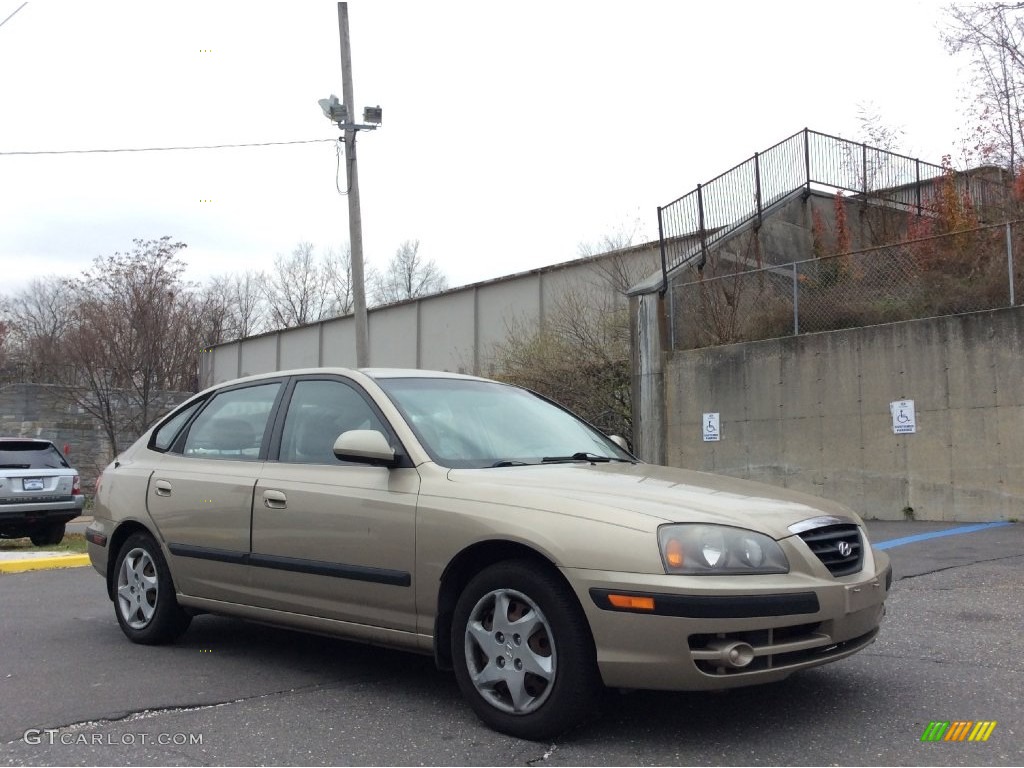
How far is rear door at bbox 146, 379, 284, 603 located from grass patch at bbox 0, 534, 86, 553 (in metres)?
6.56

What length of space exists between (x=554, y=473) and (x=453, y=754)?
1290 mm

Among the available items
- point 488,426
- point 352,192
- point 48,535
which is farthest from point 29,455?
point 488,426

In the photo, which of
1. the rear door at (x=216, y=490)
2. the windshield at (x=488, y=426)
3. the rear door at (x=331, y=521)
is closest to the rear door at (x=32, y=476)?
the rear door at (x=216, y=490)

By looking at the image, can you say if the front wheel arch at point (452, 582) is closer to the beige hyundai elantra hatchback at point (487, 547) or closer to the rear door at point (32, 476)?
the beige hyundai elantra hatchback at point (487, 547)

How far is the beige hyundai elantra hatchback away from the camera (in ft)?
12.3

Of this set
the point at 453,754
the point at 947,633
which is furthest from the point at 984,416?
the point at 453,754

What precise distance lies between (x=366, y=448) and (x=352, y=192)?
12.6 metres

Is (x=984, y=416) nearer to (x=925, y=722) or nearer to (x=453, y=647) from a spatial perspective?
(x=925, y=722)

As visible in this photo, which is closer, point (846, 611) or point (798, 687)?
point (846, 611)

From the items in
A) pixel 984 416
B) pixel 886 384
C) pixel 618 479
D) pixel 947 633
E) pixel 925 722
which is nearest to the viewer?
pixel 925 722

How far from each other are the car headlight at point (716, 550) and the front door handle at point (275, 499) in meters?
2.12

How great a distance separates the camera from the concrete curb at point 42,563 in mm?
10148

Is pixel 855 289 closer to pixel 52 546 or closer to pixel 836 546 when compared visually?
pixel 836 546

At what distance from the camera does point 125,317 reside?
24.2 m
